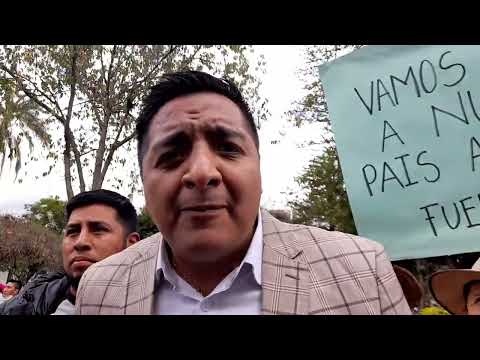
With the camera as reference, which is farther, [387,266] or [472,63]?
[472,63]

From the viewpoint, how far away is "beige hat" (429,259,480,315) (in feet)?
5.34

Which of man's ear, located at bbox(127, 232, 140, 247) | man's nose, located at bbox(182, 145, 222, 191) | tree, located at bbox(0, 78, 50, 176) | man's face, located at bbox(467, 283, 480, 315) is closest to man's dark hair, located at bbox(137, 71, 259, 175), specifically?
man's nose, located at bbox(182, 145, 222, 191)

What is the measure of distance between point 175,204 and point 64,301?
1.02 m

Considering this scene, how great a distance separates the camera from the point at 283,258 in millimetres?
1158

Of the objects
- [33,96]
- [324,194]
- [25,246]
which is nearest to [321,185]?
[324,194]

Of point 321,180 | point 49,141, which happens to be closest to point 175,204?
point 49,141

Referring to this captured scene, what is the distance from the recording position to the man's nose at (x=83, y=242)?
70.3 inches

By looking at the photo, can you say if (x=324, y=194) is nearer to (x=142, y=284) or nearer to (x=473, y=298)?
(x=473, y=298)

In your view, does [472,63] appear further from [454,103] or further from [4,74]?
[4,74]

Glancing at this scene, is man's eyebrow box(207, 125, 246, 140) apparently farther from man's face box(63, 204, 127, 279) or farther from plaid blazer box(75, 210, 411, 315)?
man's face box(63, 204, 127, 279)

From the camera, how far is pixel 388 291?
3.61 ft

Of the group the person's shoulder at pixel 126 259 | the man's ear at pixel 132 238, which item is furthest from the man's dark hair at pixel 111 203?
the person's shoulder at pixel 126 259

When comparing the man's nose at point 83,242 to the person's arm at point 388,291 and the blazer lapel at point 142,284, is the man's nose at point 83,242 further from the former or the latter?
the person's arm at point 388,291
